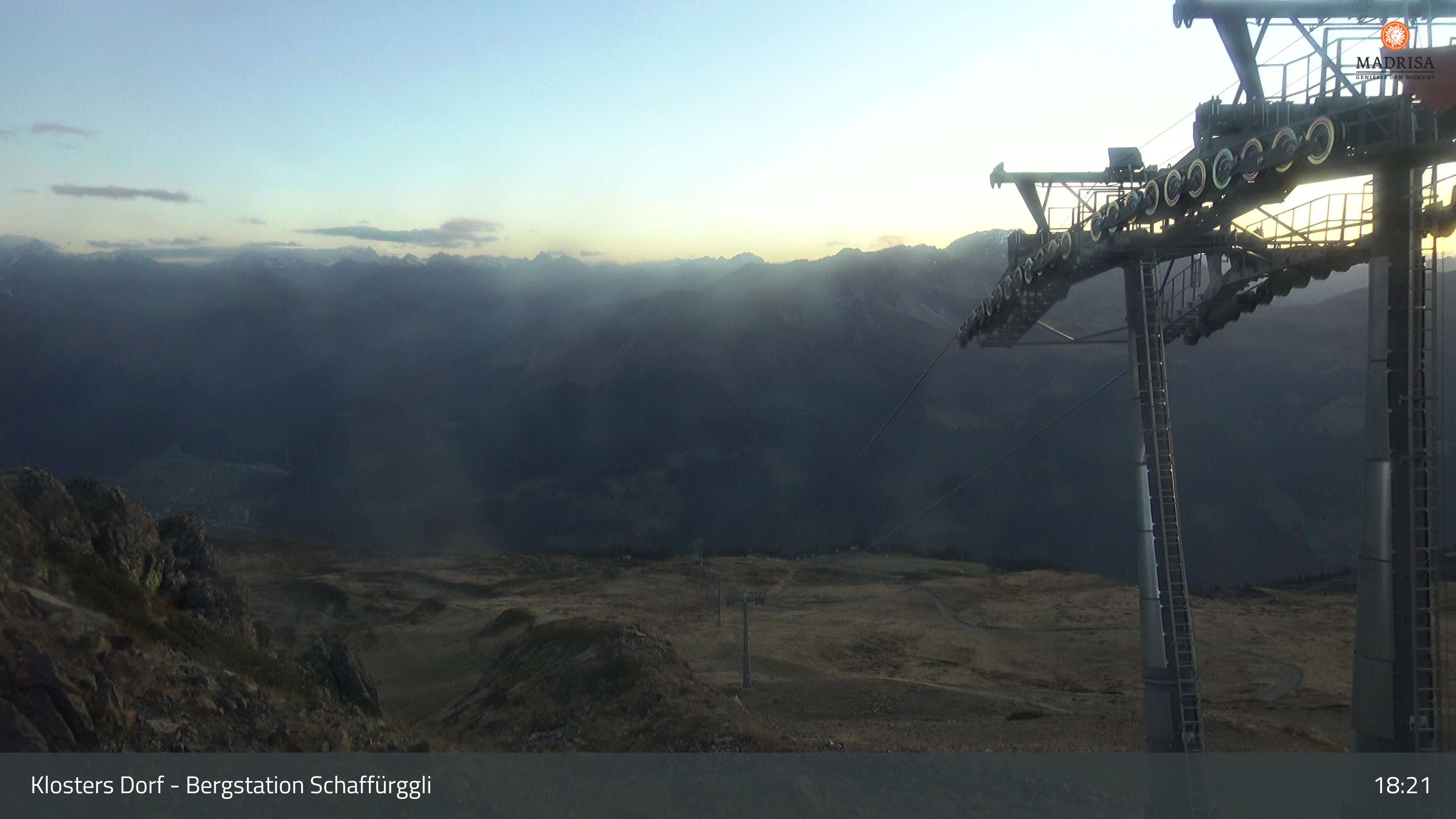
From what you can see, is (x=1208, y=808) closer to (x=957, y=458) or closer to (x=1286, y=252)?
(x=1286, y=252)

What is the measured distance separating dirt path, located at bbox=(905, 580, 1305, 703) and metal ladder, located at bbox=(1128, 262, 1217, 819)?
2645 cm

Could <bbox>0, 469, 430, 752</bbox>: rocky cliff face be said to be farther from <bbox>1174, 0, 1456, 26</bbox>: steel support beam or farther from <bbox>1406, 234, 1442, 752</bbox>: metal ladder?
<bbox>1174, 0, 1456, 26</bbox>: steel support beam

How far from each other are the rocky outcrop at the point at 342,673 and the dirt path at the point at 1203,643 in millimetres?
32541

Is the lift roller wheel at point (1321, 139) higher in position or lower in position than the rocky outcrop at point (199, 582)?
higher

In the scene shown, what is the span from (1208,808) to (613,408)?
6215 inches

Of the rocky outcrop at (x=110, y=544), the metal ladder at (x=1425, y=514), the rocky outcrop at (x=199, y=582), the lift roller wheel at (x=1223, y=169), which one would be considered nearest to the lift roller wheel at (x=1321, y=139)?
the lift roller wheel at (x=1223, y=169)

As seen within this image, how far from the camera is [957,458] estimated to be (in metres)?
135

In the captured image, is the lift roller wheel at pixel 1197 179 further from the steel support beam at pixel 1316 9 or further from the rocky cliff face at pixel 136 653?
the rocky cliff face at pixel 136 653

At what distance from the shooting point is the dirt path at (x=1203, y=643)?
1524 inches

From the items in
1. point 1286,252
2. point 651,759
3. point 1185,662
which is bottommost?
point 651,759

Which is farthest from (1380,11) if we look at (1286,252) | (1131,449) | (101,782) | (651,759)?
(101,782)

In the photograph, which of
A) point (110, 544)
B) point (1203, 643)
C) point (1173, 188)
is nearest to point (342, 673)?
point (110, 544)

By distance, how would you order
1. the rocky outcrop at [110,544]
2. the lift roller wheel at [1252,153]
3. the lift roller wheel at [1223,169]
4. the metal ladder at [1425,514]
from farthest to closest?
the rocky outcrop at [110,544] < the lift roller wheel at [1223,169] < the lift roller wheel at [1252,153] < the metal ladder at [1425,514]

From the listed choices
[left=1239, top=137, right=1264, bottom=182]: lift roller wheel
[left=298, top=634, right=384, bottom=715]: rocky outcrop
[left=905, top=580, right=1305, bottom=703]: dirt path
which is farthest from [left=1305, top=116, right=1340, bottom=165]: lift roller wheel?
[left=905, top=580, right=1305, bottom=703]: dirt path
